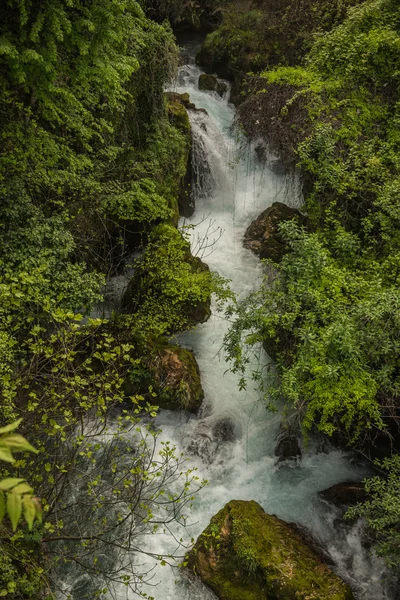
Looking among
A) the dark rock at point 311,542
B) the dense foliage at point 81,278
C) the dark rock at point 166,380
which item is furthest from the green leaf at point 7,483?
the dark rock at point 166,380

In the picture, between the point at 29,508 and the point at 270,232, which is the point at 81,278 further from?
the point at 29,508

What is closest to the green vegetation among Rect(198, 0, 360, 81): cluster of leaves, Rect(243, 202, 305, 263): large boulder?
Rect(243, 202, 305, 263): large boulder

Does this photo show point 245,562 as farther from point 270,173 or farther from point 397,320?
point 270,173

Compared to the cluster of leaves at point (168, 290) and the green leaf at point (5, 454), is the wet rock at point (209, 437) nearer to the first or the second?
the cluster of leaves at point (168, 290)

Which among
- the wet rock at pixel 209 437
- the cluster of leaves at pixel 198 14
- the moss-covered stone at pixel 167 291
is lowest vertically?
the wet rock at pixel 209 437

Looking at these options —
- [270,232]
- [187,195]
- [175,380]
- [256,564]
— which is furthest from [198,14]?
[256,564]

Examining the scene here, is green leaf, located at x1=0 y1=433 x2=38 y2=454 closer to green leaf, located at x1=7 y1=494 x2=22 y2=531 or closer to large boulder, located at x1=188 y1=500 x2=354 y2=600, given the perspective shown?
green leaf, located at x1=7 y1=494 x2=22 y2=531

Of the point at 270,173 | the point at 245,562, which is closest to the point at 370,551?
the point at 245,562
